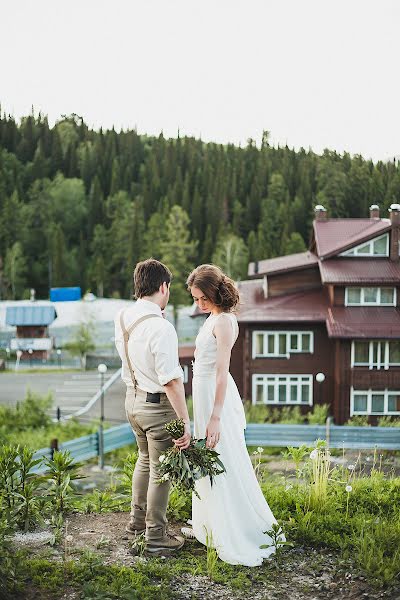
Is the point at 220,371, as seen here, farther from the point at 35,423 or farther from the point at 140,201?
the point at 140,201

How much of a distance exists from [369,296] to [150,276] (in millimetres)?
12152

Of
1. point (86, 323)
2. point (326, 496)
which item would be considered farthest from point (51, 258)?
point (326, 496)

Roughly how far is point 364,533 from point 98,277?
1297 inches

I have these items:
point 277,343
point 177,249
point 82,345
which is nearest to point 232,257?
point 177,249

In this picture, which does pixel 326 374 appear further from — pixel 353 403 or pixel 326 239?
pixel 326 239

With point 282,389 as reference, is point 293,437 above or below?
above

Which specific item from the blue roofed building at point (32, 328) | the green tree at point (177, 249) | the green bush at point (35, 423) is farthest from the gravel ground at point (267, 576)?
the green tree at point (177, 249)

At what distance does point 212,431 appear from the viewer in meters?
2.29

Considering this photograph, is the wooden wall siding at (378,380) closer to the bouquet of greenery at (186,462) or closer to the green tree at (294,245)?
the bouquet of greenery at (186,462)

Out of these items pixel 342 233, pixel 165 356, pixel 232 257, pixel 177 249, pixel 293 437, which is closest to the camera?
pixel 165 356

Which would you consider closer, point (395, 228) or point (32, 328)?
point (395, 228)

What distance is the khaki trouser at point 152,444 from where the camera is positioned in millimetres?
2266

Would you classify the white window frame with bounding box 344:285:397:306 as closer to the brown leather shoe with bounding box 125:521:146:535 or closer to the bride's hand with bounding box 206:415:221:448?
the brown leather shoe with bounding box 125:521:146:535

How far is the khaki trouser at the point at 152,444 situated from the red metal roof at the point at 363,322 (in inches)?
436
